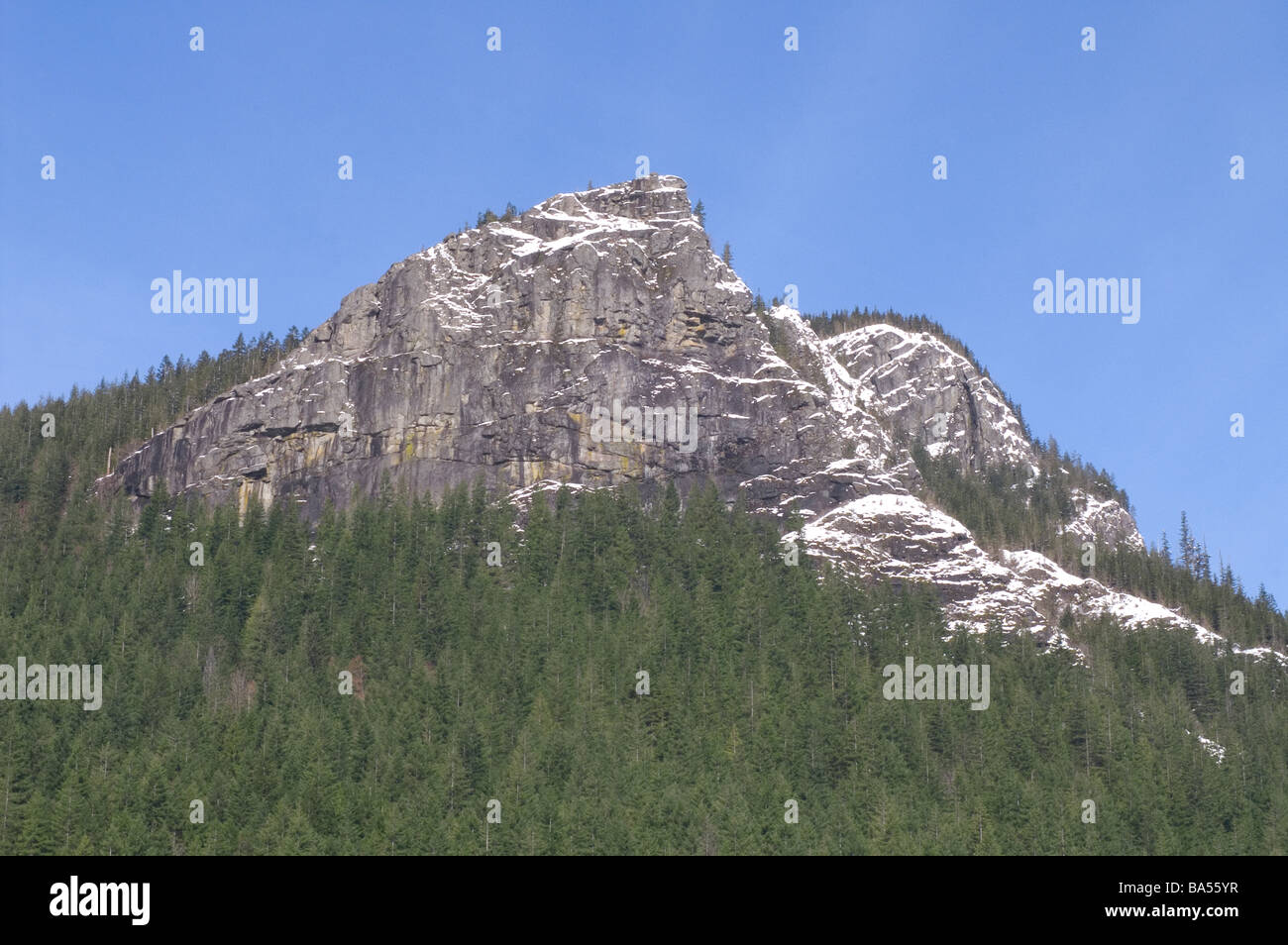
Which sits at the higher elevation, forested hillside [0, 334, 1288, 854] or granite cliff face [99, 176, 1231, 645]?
granite cliff face [99, 176, 1231, 645]

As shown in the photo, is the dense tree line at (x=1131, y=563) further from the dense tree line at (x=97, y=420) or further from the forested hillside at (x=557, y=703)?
the dense tree line at (x=97, y=420)

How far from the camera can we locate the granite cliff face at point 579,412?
142 m

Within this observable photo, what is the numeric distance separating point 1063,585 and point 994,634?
22843 millimetres

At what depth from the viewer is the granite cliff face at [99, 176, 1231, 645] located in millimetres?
142375

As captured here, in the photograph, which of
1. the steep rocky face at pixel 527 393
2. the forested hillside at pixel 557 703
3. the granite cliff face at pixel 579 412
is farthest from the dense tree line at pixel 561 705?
the steep rocky face at pixel 527 393

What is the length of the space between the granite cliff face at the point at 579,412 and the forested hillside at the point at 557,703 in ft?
21.4

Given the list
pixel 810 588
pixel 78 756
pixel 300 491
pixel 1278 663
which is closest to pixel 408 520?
pixel 300 491

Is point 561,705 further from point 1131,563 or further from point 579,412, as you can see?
point 1131,563

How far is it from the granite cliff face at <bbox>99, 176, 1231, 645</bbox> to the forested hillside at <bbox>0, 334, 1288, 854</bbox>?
6.53 m

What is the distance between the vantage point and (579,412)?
481 ft

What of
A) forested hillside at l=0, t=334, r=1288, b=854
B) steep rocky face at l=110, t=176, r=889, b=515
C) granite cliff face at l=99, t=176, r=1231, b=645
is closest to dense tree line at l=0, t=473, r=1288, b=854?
forested hillside at l=0, t=334, r=1288, b=854

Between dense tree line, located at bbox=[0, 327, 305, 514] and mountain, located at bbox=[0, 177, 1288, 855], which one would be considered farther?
dense tree line, located at bbox=[0, 327, 305, 514]

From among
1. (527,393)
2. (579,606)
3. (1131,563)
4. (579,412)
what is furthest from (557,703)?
(1131,563)

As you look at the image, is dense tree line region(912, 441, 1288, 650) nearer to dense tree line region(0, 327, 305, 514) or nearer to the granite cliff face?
the granite cliff face
